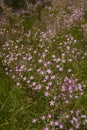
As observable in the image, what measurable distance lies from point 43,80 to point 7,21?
3843 millimetres

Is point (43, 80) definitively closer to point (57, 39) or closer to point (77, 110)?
point (77, 110)

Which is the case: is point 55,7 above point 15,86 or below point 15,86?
above

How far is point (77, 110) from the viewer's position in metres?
3.73

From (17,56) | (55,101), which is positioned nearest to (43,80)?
(55,101)

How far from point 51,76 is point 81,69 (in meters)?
0.61

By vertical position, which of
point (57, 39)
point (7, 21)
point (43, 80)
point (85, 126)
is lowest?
point (85, 126)

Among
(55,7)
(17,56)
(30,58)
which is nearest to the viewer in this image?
(30,58)

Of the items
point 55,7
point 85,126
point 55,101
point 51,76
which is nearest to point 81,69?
point 51,76

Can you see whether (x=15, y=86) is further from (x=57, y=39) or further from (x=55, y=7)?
(x=55, y=7)

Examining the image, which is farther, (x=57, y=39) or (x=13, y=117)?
(x=57, y=39)

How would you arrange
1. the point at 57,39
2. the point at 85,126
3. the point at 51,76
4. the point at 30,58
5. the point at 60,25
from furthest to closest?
the point at 60,25
the point at 57,39
the point at 30,58
the point at 51,76
the point at 85,126

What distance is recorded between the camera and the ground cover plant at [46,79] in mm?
3805

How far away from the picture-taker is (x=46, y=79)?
14.2 ft

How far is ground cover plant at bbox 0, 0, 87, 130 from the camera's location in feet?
12.5
